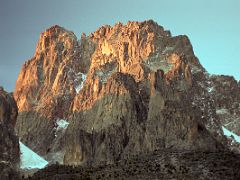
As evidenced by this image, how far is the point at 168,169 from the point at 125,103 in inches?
2099

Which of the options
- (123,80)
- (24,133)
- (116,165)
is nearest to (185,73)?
(123,80)

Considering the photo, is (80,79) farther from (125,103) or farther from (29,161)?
(29,161)

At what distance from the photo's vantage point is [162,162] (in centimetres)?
8712

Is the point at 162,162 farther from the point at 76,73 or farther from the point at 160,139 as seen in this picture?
the point at 76,73

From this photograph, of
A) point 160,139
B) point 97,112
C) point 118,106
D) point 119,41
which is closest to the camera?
point 160,139

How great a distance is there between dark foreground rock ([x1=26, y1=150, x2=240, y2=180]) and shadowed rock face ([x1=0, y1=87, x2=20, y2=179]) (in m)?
12.4

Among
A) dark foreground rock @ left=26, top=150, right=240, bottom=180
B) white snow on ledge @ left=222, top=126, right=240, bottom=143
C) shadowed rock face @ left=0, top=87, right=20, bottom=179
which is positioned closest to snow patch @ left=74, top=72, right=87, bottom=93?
white snow on ledge @ left=222, top=126, right=240, bottom=143

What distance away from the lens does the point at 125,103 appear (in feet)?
443

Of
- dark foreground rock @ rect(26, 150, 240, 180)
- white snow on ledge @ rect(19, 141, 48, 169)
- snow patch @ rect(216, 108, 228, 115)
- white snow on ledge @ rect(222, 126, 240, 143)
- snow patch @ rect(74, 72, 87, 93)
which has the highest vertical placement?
snow patch @ rect(74, 72, 87, 93)

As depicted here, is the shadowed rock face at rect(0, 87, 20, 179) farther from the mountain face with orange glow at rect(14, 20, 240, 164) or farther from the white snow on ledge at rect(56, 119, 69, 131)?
the white snow on ledge at rect(56, 119, 69, 131)

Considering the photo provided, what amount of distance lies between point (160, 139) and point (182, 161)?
2242 cm

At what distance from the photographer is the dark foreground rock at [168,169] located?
79.9 m

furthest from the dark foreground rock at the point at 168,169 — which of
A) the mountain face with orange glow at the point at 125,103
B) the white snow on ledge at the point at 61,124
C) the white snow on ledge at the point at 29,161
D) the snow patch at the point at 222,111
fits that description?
the white snow on ledge at the point at 61,124

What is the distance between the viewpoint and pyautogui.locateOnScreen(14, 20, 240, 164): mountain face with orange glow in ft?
373
